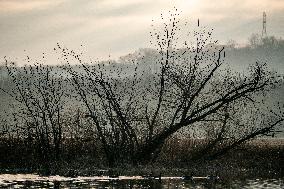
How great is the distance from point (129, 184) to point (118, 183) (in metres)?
0.51

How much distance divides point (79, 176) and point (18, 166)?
5265 mm

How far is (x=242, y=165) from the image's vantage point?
1208 inches

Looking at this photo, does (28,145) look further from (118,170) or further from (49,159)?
(118,170)

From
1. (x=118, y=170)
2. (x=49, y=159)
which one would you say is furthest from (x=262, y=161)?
(x=49, y=159)

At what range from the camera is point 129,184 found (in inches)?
843

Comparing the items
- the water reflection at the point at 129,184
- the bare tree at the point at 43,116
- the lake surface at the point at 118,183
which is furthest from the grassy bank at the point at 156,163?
the water reflection at the point at 129,184

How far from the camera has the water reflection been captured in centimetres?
2048

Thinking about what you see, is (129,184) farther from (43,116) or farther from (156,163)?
(43,116)

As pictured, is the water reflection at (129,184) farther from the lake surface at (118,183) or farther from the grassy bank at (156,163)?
the grassy bank at (156,163)

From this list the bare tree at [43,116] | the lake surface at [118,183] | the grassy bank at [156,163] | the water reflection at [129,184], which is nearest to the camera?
the water reflection at [129,184]

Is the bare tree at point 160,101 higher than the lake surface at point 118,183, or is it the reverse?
Result: the bare tree at point 160,101

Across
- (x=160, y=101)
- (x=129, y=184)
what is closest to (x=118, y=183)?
(x=129, y=184)

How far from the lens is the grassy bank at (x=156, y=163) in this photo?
2697 centimetres

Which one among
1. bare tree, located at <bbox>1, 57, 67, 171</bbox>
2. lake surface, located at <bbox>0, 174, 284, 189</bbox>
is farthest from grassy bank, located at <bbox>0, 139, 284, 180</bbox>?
lake surface, located at <bbox>0, 174, 284, 189</bbox>
